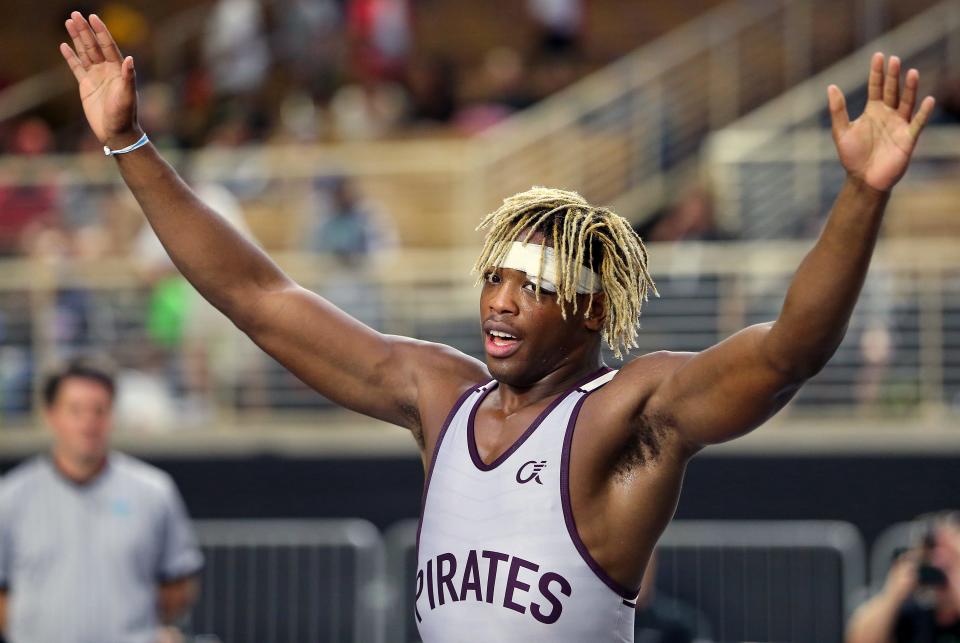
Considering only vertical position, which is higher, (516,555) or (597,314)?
(597,314)

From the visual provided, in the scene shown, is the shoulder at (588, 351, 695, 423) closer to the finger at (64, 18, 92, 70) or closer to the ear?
the ear

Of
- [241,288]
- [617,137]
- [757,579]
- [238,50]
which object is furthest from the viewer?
[238,50]

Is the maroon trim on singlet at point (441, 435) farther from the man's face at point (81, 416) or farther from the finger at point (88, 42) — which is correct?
the man's face at point (81, 416)

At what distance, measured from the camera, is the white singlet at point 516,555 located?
3.62 meters

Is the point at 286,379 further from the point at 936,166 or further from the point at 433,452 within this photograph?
the point at 433,452

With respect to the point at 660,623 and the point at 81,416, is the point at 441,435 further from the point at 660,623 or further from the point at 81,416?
the point at 660,623

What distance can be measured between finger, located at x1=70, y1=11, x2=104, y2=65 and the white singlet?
1420 millimetres

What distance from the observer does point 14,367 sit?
1218cm

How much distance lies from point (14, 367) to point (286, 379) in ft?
6.87

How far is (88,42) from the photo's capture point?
4.19 meters

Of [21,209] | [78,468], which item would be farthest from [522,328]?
[21,209]

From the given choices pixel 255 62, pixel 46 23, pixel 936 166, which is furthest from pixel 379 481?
pixel 46 23

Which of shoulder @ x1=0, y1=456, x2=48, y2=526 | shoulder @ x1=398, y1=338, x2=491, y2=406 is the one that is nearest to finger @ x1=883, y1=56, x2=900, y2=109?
shoulder @ x1=398, y1=338, x2=491, y2=406

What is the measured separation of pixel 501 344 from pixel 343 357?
0.54 meters
